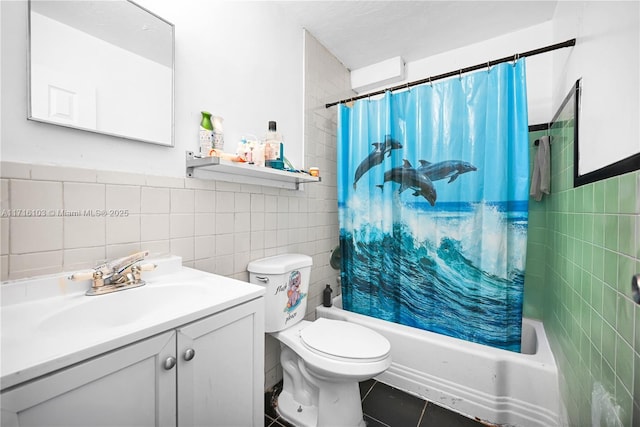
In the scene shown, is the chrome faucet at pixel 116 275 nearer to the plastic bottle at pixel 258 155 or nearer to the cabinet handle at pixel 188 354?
the cabinet handle at pixel 188 354

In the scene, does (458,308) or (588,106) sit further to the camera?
(458,308)

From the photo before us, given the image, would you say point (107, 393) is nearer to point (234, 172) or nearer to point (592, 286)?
point (234, 172)

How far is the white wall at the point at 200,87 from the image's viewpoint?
2.44ft

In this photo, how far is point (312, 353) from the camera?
119 cm

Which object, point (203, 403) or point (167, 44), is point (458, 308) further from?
point (167, 44)

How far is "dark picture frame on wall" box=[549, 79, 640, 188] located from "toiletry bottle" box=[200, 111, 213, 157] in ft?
4.48

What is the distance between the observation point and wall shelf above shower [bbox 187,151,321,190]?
3.55 ft

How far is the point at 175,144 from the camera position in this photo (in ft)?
3.63

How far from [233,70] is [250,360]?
133 centimetres

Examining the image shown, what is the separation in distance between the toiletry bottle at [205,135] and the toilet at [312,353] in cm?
61

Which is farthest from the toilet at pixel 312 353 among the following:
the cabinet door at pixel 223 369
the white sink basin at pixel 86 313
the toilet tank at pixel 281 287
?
the white sink basin at pixel 86 313

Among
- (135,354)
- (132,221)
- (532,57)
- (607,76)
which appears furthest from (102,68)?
(532,57)

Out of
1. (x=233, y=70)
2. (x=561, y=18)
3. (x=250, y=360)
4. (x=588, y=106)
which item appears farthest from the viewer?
(x=561, y=18)

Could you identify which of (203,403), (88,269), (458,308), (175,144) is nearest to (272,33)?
(175,144)
